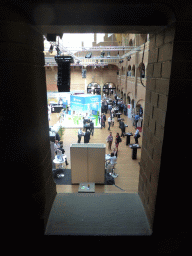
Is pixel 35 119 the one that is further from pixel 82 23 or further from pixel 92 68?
pixel 92 68

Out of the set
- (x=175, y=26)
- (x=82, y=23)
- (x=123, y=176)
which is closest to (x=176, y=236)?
(x=175, y=26)

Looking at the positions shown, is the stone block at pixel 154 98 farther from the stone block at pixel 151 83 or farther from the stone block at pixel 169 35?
the stone block at pixel 169 35

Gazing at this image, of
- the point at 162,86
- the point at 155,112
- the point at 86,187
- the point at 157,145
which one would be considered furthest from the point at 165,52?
the point at 86,187

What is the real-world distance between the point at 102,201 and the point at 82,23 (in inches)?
60.7

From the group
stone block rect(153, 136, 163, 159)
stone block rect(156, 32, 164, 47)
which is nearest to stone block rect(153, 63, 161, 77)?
stone block rect(156, 32, 164, 47)

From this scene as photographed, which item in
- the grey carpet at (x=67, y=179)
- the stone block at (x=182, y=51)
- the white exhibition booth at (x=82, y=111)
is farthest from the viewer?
the white exhibition booth at (x=82, y=111)

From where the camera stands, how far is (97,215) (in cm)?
162

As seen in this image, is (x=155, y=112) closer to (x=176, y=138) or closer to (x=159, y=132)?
(x=159, y=132)

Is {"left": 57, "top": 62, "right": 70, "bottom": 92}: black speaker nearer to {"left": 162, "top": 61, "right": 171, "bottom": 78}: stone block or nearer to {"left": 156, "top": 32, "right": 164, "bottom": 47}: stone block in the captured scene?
{"left": 156, "top": 32, "right": 164, "bottom": 47}: stone block

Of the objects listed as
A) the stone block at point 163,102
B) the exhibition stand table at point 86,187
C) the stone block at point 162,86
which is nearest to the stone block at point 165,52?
the stone block at point 162,86

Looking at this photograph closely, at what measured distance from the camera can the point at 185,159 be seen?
127cm

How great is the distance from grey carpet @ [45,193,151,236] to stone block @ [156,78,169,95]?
3.50 feet

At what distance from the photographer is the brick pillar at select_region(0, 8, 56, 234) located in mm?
1115

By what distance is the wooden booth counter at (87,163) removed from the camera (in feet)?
24.2
